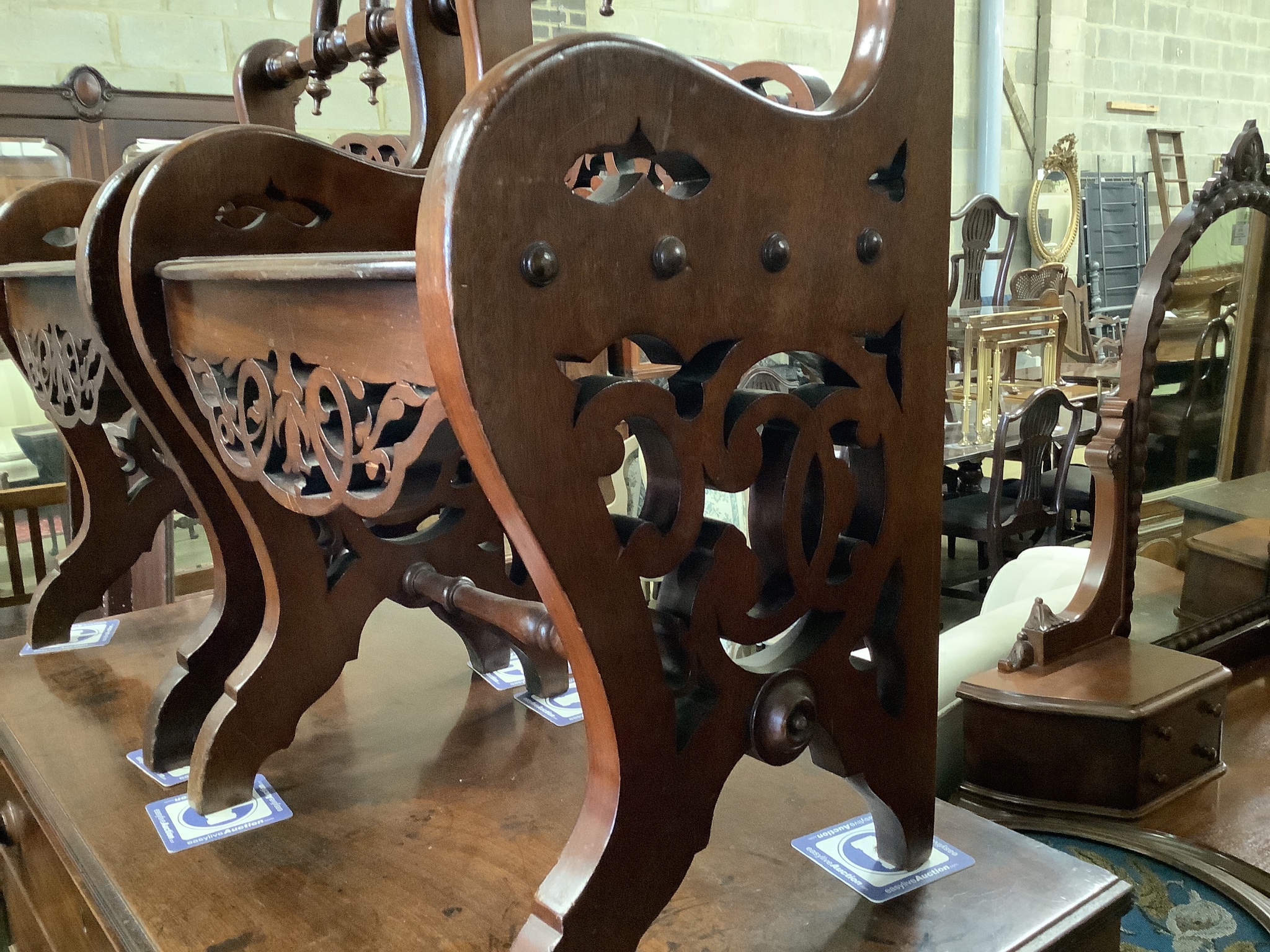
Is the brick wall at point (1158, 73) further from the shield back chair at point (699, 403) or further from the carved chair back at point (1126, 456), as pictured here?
the shield back chair at point (699, 403)

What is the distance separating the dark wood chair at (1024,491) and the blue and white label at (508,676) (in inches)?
98.5

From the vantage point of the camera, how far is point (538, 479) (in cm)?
49

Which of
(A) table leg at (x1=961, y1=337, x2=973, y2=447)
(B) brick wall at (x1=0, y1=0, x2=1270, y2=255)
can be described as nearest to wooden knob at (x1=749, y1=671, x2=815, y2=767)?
(B) brick wall at (x1=0, y1=0, x2=1270, y2=255)

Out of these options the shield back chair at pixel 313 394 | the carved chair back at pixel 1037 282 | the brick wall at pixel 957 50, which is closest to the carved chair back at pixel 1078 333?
the carved chair back at pixel 1037 282

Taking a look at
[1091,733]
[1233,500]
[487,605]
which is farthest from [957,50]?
[487,605]

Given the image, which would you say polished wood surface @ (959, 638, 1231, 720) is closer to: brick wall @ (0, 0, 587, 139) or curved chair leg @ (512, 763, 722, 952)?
curved chair leg @ (512, 763, 722, 952)

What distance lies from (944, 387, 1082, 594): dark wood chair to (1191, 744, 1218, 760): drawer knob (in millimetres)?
1867

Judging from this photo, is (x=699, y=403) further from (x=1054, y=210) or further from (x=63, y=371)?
(x=1054, y=210)

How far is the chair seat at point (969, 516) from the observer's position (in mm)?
3605

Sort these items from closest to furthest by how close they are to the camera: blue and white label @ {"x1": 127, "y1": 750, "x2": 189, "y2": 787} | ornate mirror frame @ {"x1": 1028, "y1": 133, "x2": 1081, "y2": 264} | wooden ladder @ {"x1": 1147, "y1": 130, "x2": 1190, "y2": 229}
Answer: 1. blue and white label @ {"x1": 127, "y1": 750, "x2": 189, "y2": 787}
2. ornate mirror frame @ {"x1": 1028, "y1": 133, "x2": 1081, "y2": 264}
3. wooden ladder @ {"x1": 1147, "y1": 130, "x2": 1190, "y2": 229}

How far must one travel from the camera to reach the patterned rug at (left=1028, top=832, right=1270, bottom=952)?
1.11 m

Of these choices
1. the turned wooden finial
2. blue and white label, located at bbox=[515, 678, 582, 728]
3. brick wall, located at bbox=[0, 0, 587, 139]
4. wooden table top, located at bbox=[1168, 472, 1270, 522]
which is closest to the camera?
blue and white label, located at bbox=[515, 678, 582, 728]

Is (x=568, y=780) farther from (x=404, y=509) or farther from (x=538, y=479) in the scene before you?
(x=538, y=479)

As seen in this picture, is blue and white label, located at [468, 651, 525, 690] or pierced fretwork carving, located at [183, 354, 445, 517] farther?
blue and white label, located at [468, 651, 525, 690]
